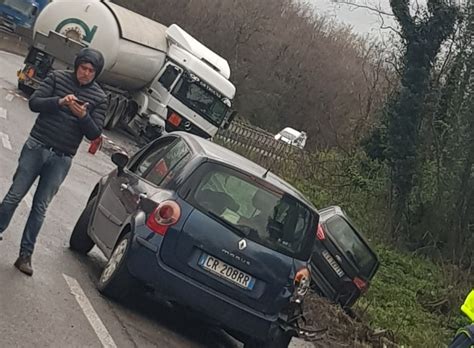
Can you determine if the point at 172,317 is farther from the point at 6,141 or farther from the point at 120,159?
the point at 6,141

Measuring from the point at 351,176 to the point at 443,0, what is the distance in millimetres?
6116

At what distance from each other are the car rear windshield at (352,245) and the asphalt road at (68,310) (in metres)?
2.13

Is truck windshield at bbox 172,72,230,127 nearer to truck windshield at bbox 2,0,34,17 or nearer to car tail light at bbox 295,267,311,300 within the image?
Result: car tail light at bbox 295,267,311,300

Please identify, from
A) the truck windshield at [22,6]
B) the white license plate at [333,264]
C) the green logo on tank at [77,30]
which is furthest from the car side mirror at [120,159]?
the truck windshield at [22,6]

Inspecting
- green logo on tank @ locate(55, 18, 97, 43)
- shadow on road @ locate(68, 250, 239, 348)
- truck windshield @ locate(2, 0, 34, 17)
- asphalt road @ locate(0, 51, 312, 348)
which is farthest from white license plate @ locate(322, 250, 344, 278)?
truck windshield @ locate(2, 0, 34, 17)

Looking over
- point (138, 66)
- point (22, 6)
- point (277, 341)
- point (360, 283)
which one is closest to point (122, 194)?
point (277, 341)

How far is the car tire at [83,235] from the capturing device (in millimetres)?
9695

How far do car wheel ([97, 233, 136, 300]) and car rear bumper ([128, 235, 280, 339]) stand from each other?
0.41 ft

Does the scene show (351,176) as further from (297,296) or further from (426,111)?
(297,296)

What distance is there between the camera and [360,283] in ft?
41.6

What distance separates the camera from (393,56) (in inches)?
991

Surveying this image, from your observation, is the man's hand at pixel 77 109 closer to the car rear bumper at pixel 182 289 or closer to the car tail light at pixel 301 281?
the car rear bumper at pixel 182 289

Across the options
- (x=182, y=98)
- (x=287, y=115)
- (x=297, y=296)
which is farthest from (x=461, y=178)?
(x=287, y=115)

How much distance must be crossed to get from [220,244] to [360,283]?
17.2ft
